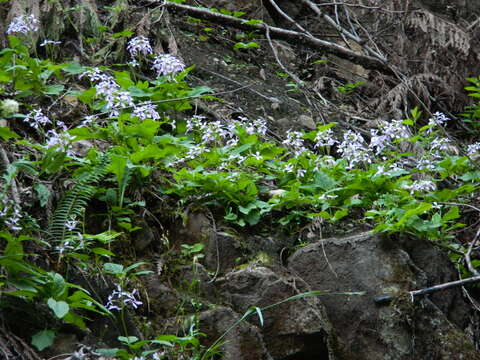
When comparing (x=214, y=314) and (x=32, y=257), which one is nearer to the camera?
(x=32, y=257)

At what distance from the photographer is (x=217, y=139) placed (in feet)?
12.9

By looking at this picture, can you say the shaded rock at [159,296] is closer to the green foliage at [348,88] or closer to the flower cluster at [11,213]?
the flower cluster at [11,213]

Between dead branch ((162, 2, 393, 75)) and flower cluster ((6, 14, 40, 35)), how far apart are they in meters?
2.21

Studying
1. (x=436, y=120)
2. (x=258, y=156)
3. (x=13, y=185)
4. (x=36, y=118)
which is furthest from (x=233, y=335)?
(x=436, y=120)

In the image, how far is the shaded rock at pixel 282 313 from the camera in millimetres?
2744

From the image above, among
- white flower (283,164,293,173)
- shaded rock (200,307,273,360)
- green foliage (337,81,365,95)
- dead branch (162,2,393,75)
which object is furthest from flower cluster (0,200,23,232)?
green foliage (337,81,365,95)

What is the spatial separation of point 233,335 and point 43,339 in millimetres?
929

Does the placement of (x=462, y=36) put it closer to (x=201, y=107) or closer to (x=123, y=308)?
(x=201, y=107)

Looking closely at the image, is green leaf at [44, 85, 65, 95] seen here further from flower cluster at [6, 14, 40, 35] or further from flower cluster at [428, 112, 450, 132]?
flower cluster at [428, 112, 450, 132]

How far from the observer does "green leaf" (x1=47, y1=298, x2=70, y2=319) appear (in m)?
1.93

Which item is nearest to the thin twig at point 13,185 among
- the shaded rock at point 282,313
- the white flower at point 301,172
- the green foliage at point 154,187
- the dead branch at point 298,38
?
the green foliage at point 154,187

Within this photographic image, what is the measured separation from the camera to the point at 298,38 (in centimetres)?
641

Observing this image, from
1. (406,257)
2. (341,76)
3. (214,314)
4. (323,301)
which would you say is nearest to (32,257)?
(214,314)

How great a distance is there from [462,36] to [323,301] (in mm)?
4802
